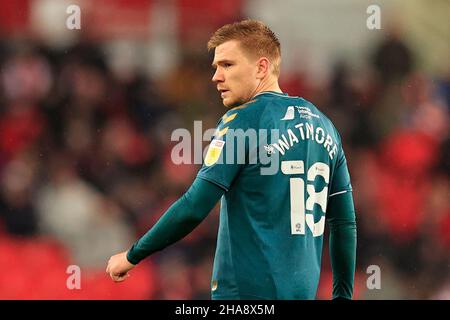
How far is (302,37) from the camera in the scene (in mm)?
8367

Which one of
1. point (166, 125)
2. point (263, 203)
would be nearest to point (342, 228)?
point (263, 203)

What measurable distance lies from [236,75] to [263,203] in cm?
55

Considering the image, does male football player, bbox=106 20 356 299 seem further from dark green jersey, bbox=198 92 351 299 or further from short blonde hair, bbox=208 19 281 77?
short blonde hair, bbox=208 19 281 77

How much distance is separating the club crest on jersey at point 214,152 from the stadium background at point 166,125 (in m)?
3.70

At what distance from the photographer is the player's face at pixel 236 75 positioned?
11.4 ft

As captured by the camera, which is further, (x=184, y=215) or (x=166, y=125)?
(x=166, y=125)

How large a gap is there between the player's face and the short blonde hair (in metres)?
0.03

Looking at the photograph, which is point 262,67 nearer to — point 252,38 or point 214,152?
point 252,38

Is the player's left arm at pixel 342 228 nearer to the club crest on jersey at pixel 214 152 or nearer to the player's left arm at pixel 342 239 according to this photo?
the player's left arm at pixel 342 239

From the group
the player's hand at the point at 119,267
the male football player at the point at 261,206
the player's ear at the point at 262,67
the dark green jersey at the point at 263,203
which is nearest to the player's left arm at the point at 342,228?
the male football player at the point at 261,206

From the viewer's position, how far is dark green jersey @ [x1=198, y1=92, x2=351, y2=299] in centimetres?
328

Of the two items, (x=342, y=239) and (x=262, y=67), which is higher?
(x=262, y=67)

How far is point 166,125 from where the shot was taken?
8.08 m
